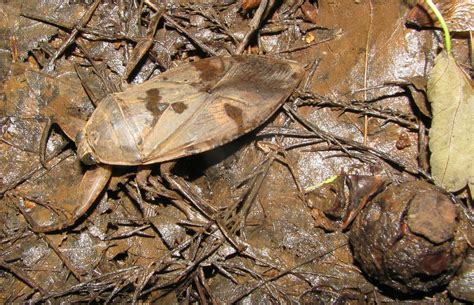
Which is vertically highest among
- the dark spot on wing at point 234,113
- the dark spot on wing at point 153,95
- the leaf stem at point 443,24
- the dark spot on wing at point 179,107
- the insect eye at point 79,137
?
the leaf stem at point 443,24

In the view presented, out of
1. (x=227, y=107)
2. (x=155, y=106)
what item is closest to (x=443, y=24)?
(x=227, y=107)

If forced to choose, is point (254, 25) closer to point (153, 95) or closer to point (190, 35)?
point (190, 35)

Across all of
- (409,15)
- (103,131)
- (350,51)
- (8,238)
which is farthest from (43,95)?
(409,15)

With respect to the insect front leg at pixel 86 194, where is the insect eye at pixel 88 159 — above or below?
above

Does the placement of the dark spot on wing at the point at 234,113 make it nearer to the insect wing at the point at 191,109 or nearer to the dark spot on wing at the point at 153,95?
Result: the insect wing at the point at 191,109

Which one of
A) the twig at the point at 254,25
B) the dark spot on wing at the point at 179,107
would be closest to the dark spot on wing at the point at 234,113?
the dark spot on wing at the point at 179,107

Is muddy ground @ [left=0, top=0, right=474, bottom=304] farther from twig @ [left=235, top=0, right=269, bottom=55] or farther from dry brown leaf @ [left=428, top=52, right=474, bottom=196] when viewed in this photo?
dry brown leaf @ [left=428, top=52, right=474, bottom=196]

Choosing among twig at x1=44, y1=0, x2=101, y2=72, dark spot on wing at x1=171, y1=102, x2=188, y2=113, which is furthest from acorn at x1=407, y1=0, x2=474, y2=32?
twig at x1=44, y1=0, x2=101, y2=72
